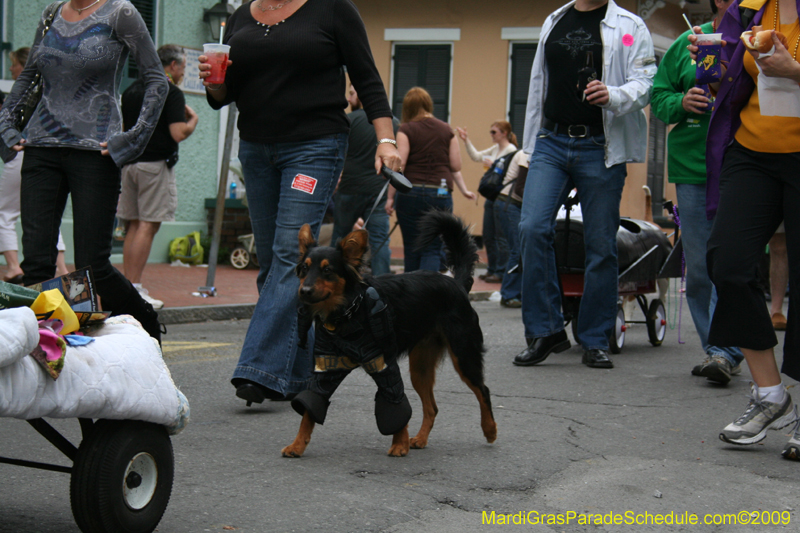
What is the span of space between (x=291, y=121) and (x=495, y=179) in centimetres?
600

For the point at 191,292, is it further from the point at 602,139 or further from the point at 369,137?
the point at 602,139

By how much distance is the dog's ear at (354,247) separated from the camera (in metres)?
3.44

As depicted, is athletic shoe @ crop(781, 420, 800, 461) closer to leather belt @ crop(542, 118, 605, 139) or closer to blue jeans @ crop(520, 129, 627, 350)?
blue jeans @ crop(520, 129, 627, 350)

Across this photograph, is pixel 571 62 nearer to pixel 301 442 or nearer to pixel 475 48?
pixel 301 442

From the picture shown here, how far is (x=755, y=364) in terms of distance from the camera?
153 inches

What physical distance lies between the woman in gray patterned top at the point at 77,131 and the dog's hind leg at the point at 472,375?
5.87 ft

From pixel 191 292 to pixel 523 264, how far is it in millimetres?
4621

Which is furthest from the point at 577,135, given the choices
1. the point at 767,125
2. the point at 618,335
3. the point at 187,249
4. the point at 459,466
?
the point at 187,249

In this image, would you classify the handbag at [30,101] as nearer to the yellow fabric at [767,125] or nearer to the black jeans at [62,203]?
the black jeans at [62,203]

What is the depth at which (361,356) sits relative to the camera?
11.5 ft

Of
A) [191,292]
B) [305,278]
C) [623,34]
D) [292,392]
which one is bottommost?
[191,292]

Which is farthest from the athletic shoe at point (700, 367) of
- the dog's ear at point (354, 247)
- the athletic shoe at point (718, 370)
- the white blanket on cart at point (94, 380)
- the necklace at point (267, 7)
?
the white blanket on cart at point (94, 380)

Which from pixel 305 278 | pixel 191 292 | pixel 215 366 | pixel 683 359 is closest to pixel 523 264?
pixel 683 359

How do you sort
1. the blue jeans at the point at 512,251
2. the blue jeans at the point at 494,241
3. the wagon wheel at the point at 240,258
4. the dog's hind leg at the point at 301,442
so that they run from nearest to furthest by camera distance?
the dog's hind leg at the point at 301,442 < the blue jeans at the point at 512,251 < the blue jeans at the point at 494,241 < the wagon wheel at the point at 240,258
